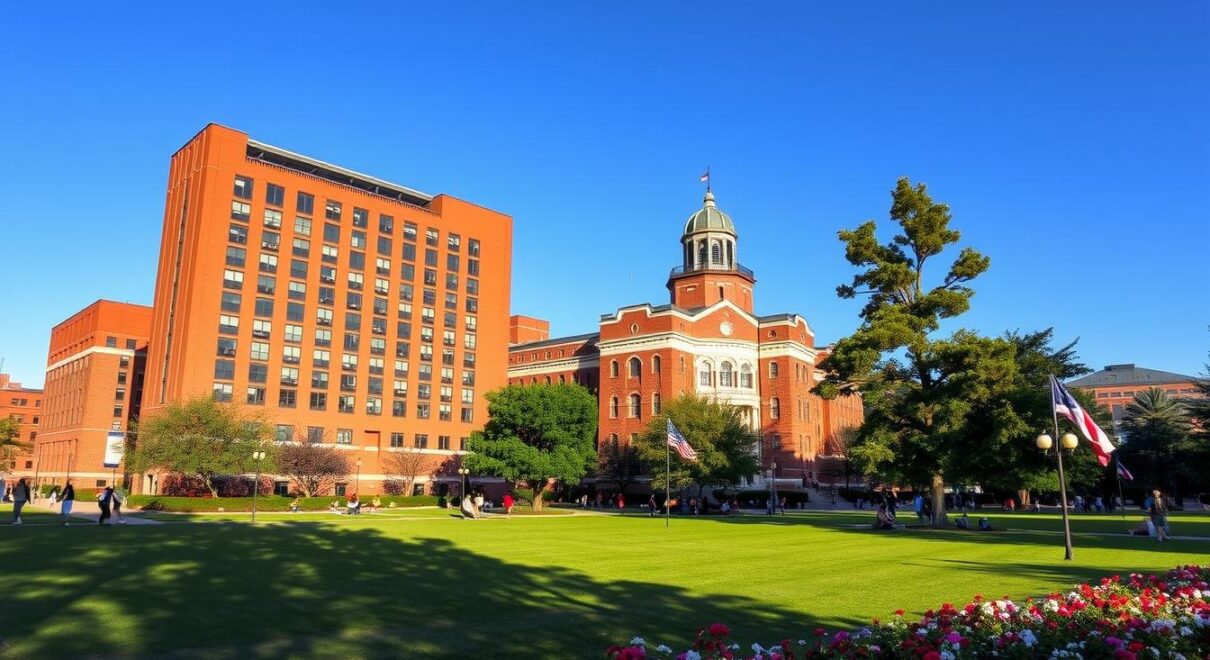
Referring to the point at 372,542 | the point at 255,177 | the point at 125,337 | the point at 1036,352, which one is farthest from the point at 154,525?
the point at 125,337

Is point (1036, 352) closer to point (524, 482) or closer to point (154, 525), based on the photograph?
point (524, 482)

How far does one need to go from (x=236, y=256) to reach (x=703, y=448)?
1868 inches

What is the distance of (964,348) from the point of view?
34.4m

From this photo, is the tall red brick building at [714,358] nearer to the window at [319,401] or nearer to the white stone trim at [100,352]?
the window at [319,401]

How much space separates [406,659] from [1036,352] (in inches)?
2643

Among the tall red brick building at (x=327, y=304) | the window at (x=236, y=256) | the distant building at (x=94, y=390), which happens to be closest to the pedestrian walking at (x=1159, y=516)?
the tall red brick building at (x=327, y=304)

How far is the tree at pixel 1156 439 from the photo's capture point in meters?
73.4

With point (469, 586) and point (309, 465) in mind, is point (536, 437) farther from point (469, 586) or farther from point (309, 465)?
point (469, 586)

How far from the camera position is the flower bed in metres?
6.85

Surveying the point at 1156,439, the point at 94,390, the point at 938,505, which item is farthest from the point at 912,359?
the point at 94,390

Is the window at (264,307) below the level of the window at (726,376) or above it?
above

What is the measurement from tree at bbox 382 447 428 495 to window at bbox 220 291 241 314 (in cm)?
2057

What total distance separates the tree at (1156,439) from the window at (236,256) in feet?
283

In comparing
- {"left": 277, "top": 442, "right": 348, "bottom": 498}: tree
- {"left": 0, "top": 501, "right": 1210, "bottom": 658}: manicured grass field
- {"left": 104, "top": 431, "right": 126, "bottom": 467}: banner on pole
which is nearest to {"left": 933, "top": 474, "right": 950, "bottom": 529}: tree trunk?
{"left": 0, "top": 501, "right": 1210, "bottom": 658}: manicured grass field
